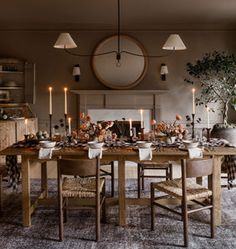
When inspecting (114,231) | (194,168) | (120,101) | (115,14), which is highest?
(115,14)

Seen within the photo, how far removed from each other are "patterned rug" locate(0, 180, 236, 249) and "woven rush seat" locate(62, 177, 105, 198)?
362mm

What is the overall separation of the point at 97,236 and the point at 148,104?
4.08m

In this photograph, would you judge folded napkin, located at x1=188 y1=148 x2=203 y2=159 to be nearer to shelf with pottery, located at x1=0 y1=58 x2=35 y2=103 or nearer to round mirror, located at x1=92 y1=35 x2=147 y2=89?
round mirror, located at x1=92 y1=35 x2=147 y2=89

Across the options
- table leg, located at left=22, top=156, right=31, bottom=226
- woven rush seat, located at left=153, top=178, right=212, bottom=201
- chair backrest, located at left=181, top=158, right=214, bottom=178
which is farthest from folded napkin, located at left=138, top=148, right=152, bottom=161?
table leg, located at left=22, top=156, right=31, bottom=226

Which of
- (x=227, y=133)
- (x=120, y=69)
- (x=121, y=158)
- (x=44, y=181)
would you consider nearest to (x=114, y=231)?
(x=121, y=158)

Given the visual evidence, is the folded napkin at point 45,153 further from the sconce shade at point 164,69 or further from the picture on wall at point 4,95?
the sconce shade at point 164,69

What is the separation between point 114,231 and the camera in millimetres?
3016

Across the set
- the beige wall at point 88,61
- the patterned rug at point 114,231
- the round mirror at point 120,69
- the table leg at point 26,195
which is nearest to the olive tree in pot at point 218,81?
the beige wall at point 88,61

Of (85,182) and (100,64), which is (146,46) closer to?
(100,64)

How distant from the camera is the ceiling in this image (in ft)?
16.9

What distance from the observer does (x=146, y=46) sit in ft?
21.7

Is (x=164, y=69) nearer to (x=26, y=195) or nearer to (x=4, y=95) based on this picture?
(x=4, y=95)

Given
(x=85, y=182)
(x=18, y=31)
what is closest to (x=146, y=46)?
(x=18, y=31)

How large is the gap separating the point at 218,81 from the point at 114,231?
14.2 ft
